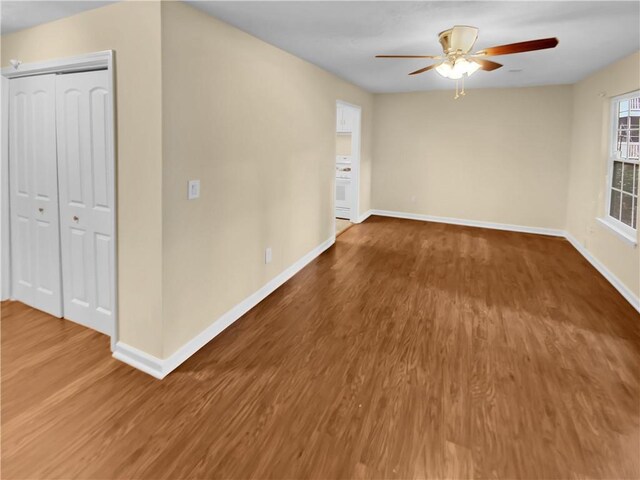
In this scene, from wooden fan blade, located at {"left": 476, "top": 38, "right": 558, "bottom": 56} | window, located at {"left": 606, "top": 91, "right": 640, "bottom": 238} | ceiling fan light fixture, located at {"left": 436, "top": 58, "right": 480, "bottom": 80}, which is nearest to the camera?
→ wooden fan blade, located at {"left": 476, "top": 38, "right": 558, "bottom": 56}

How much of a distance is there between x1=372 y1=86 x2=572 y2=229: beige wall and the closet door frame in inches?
223

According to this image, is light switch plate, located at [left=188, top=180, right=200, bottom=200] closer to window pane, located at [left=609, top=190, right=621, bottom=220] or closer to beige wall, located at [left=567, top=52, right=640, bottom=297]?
beige wall, located at [left=567, top=52, right=640, bottom=297]

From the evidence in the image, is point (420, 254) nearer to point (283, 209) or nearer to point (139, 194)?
point (283, 209)

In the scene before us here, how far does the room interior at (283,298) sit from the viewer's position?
78.7 inches

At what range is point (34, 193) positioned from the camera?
3.24m

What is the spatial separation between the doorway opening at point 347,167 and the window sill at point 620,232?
3540 millimetres

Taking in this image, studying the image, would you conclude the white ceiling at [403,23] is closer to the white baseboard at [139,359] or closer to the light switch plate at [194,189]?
the light switch plate at [194,189]

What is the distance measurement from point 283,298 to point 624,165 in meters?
4.02

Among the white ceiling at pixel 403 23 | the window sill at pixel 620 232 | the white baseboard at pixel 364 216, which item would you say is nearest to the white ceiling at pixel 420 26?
the white ceiling at pixel 403 23

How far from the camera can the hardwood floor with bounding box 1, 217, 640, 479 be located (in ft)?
6.17

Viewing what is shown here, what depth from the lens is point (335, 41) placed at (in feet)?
11.2

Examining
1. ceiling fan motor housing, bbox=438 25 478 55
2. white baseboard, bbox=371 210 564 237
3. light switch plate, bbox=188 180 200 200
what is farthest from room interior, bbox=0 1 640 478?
white baseboard, bbox=371 210 564 237

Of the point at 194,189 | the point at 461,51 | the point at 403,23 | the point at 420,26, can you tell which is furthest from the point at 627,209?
the point at 194,189

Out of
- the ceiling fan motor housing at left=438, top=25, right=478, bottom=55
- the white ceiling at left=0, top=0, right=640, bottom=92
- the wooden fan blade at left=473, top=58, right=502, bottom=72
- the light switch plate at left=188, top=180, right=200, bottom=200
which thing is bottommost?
the light switch plate at left=188, top=180, right=200, bottom=200
